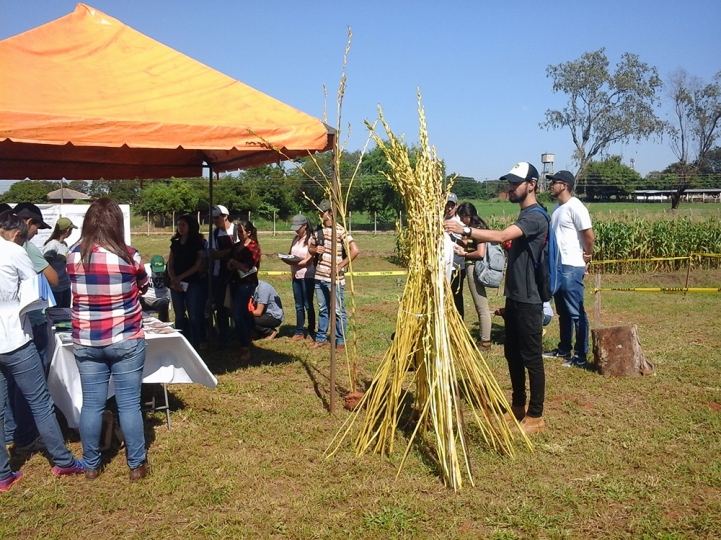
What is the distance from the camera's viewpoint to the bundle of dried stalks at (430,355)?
4.04 m

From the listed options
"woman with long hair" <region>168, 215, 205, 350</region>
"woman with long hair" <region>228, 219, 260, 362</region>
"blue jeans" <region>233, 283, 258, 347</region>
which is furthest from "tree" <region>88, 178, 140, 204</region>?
"blue jeans" <region>233, 283, 258, 347</region>

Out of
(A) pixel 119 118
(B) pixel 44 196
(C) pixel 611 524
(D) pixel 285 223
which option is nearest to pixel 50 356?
(A) pixel 119 118

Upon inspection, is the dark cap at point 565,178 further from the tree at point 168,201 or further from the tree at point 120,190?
the tree at point 120,190

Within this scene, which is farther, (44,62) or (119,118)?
(44,62)

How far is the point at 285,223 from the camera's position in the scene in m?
39.9

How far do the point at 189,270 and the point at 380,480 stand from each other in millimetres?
4001

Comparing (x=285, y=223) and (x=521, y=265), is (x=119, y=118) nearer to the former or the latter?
(x=521, y=265)

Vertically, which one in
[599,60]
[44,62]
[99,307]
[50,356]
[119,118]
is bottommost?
[50,356]

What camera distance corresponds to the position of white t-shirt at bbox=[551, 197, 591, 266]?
6598 millimetres

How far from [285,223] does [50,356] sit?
115ft

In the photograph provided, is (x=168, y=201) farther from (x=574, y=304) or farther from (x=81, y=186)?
(x=574, y=304)

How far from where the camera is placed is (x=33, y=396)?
4027mm

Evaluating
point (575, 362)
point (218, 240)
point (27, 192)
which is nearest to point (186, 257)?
point (218, 240)

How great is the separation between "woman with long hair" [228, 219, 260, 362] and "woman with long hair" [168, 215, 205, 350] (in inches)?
16.0
